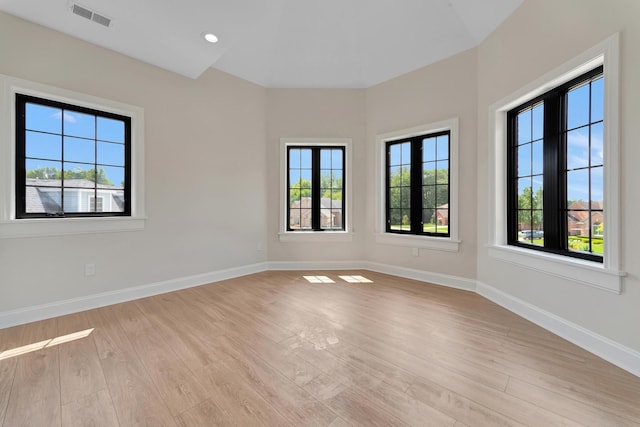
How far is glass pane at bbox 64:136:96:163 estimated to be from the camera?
2943 millimetres

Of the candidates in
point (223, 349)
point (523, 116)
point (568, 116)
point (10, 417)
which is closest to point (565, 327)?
point (568, 116)

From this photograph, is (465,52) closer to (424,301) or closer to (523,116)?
(523,116)

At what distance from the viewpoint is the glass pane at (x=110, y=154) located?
3176 millimetres

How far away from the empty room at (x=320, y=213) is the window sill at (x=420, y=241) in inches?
1.7

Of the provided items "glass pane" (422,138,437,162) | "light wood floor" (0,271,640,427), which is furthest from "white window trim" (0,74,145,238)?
"glass pane" (422,138,437,162)

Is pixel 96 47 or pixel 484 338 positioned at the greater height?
pixel 96 47

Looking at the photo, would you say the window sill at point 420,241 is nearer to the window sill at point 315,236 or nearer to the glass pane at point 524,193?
the window sill at point 315,236

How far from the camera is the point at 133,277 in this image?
131 inches

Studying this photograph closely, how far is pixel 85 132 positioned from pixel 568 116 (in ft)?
16.1

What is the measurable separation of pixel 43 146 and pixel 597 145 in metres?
5.09

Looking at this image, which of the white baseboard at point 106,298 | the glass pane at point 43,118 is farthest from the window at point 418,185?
the glass pane at point 43,118

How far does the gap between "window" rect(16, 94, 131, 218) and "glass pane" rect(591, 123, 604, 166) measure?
15.5ft

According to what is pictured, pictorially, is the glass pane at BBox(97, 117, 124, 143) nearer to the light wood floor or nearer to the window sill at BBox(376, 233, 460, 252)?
the light wood floor

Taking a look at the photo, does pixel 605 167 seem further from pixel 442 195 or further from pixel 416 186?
pixel 416 186
